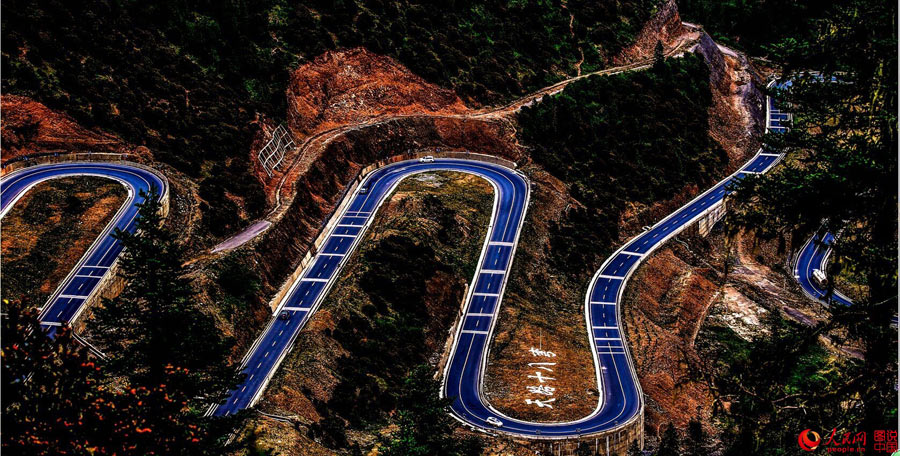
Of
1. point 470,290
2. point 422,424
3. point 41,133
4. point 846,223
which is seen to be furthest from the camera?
→ point 470,290

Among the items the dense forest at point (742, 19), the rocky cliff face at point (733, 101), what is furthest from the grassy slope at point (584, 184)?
the dense forest at point (742, 19)

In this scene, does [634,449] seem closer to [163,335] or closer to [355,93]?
[163,335]

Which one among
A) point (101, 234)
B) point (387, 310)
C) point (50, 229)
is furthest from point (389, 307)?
point (50, 229)

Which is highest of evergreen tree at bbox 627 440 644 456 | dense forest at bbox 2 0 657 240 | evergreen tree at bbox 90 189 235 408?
dense forest at bbox 2 0 657 240

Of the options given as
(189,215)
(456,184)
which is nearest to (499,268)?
(456,184)

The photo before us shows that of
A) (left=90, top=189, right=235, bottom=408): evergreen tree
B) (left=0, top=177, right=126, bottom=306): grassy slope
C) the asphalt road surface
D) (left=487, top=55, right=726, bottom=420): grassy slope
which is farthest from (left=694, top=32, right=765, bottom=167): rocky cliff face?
(left=90, top=189, right=235, bottom=408): evergreen tree

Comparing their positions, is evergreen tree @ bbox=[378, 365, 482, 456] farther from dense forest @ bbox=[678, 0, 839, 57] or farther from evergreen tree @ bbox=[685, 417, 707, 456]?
dense forest @ bbox=[678, 0, 839, 57]
